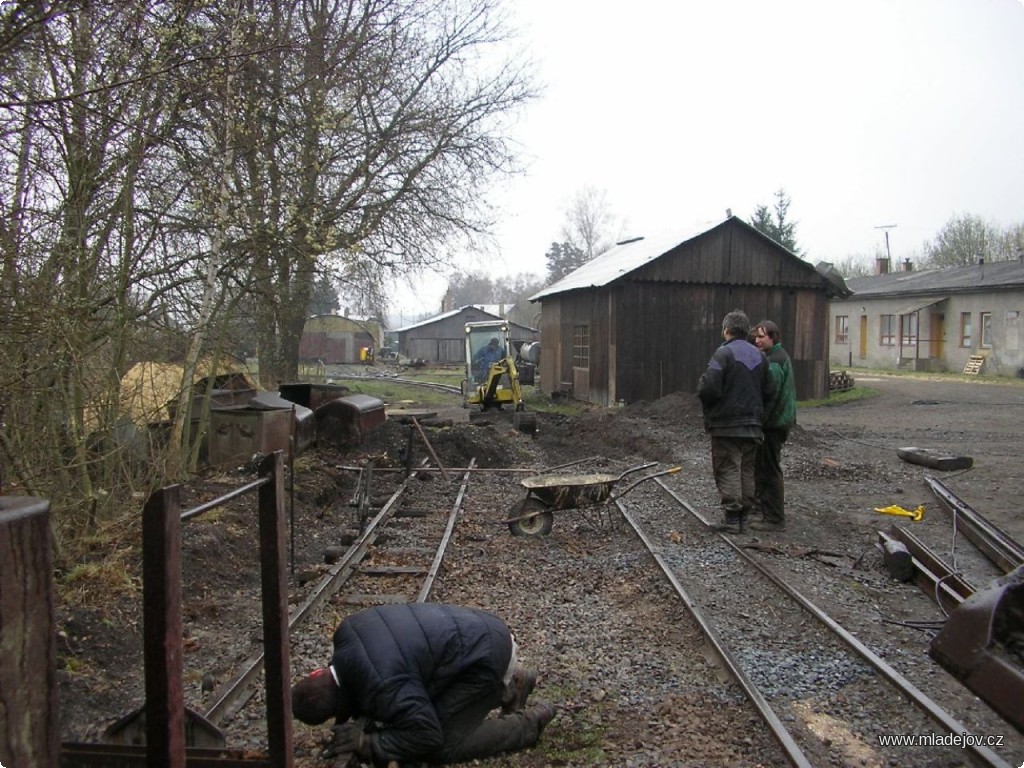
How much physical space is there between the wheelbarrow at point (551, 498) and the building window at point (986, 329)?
114 feet

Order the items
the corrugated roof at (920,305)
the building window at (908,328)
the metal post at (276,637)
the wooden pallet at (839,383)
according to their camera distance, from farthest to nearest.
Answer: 1. the building window at (908,328)
2. the corrugated roof at (920,305)
3. the wooden pallet at (839,383)
4. the metal post at (276,637)

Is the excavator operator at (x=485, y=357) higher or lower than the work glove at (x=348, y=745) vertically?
higher

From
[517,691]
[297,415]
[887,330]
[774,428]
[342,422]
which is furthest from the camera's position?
[887,330]

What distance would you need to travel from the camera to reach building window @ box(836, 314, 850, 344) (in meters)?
48.8

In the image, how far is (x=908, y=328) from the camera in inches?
1711

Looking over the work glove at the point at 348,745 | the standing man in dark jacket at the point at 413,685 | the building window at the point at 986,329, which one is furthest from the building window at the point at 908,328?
the work glove at the point at 348,745

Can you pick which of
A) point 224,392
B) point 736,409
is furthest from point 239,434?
point 736,409

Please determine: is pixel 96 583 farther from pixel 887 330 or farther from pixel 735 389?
pixel 887 330

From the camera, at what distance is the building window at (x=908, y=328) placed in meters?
42.8

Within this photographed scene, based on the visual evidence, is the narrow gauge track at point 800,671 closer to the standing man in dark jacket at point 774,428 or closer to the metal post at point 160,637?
the standing man in dark jacket at point 774,428

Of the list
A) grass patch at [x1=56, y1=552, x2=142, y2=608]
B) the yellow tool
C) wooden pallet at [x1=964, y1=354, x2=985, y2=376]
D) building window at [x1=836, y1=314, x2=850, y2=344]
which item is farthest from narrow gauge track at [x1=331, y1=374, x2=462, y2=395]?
grass patch at [x1=56, y1=552, x2=142, y2=608]

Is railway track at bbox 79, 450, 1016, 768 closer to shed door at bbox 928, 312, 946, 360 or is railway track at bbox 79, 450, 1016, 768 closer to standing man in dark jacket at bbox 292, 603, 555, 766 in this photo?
standing man in dark jacket at bbox 292, 603, 555, 766

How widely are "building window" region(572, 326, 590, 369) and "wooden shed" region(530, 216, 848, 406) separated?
0.03m

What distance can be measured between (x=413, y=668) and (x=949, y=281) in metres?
44.6
